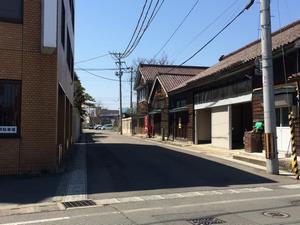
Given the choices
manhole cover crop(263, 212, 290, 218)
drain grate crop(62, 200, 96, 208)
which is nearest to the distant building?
drain grate crop(62, 200, 96, 208)

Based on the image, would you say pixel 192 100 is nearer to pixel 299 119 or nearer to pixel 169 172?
pixel 299 119

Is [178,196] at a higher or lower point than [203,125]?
lower

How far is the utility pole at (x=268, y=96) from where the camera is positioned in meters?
17.5

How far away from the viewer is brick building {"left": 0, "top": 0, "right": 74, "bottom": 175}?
15812 mm

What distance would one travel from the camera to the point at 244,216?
942 centimetres

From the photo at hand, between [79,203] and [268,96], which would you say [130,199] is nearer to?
[79,203]

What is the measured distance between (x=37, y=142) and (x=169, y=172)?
184 inches

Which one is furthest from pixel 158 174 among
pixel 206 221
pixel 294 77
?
pixel 206 221

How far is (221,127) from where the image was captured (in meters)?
29.8

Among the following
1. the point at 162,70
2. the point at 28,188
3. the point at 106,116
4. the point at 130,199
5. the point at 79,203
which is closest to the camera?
the point at 79,203

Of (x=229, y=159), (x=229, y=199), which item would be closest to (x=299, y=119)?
(x=229, y=159)

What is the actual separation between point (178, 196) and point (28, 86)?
6858mm

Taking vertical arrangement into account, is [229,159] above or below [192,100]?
below

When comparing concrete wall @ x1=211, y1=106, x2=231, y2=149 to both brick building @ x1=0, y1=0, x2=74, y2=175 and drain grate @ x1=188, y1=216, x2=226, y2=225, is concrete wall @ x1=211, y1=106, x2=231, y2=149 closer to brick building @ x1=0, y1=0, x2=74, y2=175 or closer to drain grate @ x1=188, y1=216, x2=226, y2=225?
brick building @ x1=0, y1=0, x2=74, y2=175
